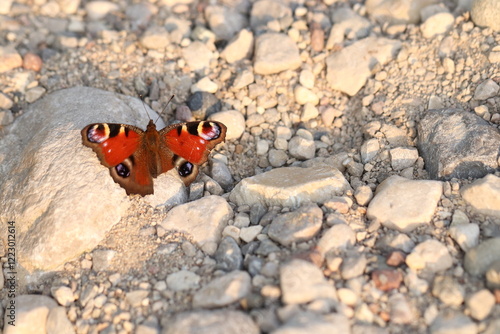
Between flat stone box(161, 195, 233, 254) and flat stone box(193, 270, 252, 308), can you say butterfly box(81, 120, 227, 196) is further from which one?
flat stone box(193, 270, 252, 308)

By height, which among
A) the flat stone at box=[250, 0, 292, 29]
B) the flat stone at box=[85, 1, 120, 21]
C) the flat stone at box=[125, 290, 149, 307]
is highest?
the flat stone at box=[250, 0, 292, 29]

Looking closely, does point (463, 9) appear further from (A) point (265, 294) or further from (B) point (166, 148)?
(A) point (265, 294)

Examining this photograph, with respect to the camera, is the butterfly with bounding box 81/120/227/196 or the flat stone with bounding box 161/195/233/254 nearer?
the flat stone with bounding box 161/195/233/254

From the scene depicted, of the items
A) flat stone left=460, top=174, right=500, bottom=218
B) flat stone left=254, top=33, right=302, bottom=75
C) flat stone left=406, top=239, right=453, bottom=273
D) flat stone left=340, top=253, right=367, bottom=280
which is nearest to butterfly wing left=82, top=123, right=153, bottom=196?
flat stone left=340, top=253, right=367, bottom=280

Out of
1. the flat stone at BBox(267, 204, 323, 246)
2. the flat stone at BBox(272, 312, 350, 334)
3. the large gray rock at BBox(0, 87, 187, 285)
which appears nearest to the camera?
the flat stone at BBox(272, 312, 350, 334)

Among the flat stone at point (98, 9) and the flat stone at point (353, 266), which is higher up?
the flat stone at point (98, 9)

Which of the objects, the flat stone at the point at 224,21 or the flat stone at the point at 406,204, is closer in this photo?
the flat stone at the point at 406,204

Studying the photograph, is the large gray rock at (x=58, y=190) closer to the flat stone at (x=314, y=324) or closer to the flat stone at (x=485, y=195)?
the flat stone at (x=314, y=324)

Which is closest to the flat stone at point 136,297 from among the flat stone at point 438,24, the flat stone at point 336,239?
the flat stone at point 336,239

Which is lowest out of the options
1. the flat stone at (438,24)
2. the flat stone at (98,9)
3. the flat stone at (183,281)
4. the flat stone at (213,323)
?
the flat stone at (183,281)
